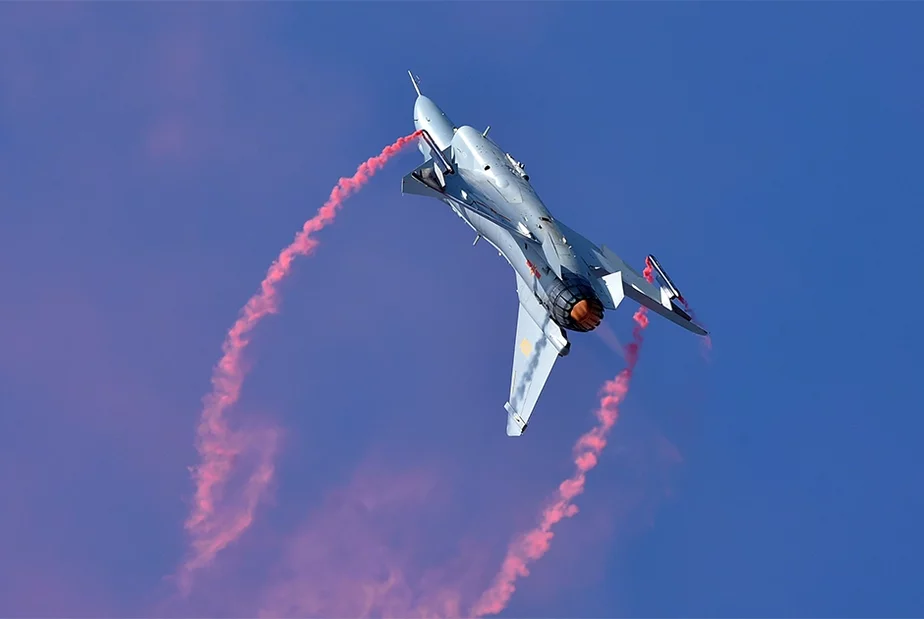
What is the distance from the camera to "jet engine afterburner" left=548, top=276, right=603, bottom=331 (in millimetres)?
45031

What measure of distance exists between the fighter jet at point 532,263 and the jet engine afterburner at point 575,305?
0.04 metres

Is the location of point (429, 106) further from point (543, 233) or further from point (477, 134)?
point (543, 233)

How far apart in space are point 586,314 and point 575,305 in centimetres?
53

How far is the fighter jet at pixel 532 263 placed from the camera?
45.9m

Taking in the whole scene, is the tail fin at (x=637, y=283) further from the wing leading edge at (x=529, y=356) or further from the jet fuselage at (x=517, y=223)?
the wing leading edge at (x=529, y=356)

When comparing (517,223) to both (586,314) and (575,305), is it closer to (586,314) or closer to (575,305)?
(575,305)

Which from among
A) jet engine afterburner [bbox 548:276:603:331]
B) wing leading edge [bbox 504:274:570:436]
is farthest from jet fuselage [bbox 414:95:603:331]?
wing leading edge [bbox 504:274:570:436]

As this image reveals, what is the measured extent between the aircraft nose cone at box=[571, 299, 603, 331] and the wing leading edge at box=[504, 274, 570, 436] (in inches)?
85.2

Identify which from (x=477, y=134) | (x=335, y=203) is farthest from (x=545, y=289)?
(x=335, y=203)

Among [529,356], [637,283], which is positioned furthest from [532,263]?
[637,283]

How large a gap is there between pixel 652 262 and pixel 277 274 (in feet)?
55.8

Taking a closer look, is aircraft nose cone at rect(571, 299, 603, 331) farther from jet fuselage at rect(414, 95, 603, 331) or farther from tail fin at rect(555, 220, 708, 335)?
tail fin at rect(555, 220, 708, 335)

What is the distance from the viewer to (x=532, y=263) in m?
47.4

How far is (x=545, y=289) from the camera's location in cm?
4653
